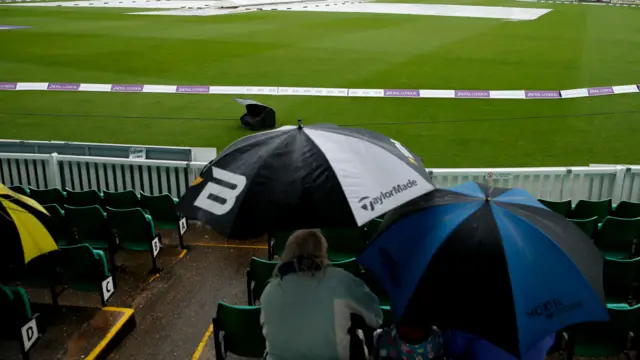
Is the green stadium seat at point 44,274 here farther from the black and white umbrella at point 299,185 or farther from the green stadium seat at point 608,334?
the green stadium seat at point 608,334

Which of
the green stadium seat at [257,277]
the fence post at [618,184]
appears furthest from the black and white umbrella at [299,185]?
the fence post at [618,184]

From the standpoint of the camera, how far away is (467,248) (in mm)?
2783

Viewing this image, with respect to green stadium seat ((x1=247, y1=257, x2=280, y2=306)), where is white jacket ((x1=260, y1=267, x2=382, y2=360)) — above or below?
A: above

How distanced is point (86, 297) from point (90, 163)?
3.21 m

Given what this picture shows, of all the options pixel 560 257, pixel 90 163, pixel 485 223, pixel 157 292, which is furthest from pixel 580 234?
pixel 90 163

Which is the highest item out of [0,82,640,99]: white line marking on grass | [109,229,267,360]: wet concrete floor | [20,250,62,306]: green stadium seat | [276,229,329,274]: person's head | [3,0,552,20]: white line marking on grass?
[3,0,552,20]: white line marking on grass

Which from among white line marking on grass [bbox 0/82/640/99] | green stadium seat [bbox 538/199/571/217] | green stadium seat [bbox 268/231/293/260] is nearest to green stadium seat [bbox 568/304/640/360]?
green stadium seat [bbox 538/199/571/217]

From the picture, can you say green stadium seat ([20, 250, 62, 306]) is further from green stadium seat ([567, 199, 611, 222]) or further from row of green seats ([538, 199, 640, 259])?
green stadium seat ([567, 199, 611, 222])

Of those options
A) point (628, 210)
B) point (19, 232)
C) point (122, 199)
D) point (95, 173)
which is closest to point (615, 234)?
point (628, 210)

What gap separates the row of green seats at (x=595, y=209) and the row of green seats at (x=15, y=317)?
5.39 m

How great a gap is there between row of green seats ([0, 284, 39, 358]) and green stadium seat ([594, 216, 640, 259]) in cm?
538

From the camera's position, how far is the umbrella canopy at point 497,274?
265 cm

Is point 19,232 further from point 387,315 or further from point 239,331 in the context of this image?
point 387,315

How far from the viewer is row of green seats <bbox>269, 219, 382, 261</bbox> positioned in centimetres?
594
